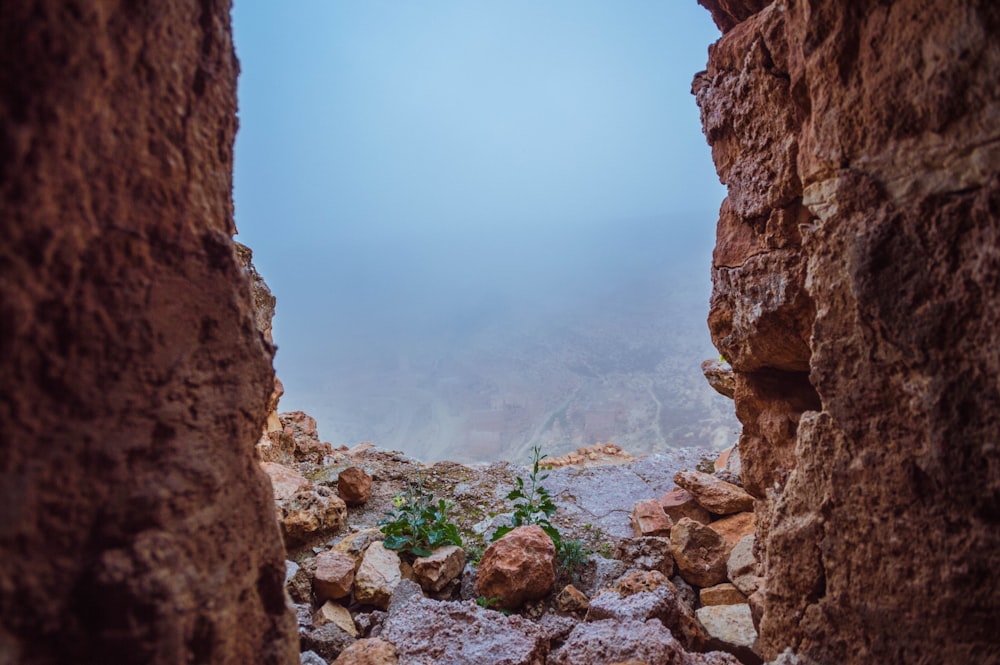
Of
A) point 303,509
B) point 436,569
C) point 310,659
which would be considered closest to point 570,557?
point 436,569

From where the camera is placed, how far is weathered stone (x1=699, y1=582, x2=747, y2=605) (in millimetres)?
3227

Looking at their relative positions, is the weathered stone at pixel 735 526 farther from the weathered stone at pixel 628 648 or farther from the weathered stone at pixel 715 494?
the weathered stone at pixel 628 648

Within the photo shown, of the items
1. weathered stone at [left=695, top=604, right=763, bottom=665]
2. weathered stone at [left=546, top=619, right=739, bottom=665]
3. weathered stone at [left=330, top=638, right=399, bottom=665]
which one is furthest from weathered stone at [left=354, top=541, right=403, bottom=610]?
weathered stone at [left=695, top=604, right=763, bottom=665]

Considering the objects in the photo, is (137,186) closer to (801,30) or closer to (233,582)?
(233,582)

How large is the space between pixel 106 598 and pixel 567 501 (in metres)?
5.12

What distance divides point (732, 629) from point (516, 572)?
4.08 feet

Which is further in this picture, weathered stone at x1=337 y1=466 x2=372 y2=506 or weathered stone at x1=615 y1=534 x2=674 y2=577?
weathered stone at x1=337 y1=466 x2=372 y2=506

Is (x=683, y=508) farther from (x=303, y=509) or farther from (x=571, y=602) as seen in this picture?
(x=303, y=509)

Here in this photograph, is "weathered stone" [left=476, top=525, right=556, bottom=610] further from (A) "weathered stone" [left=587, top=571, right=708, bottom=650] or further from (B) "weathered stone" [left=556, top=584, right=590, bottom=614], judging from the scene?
(A) "weathered stone" [left=587, top=571, right=708, bottom=650]

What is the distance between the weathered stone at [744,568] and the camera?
10.5 ft

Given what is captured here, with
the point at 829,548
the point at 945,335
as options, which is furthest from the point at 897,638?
the point at 945,335

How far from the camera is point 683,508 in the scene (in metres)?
4.68

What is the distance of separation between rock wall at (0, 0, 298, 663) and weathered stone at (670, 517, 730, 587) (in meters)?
2.92

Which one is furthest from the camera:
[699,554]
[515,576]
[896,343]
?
[699,554]
